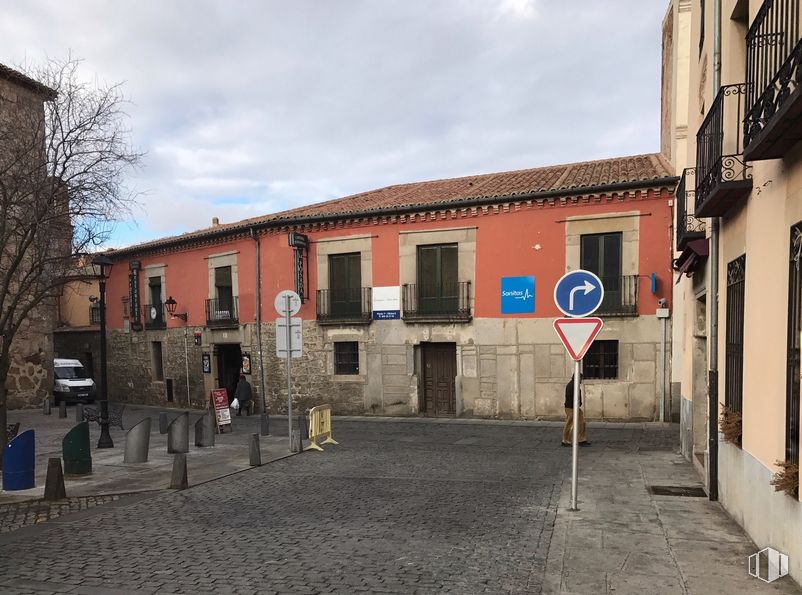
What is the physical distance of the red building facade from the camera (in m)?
15.8

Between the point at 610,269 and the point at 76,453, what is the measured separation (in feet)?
44.4

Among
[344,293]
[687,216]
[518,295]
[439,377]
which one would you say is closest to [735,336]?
[687,216]

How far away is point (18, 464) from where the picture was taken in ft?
27.2

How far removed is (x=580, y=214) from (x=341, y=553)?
1303cm

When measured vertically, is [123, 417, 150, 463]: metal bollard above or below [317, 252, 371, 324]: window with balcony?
below

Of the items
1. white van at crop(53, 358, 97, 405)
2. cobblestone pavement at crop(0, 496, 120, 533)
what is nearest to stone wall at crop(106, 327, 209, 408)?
white van at crop(53, 358, 97, 405)

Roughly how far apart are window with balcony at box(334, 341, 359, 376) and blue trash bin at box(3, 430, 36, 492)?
11.3 metres

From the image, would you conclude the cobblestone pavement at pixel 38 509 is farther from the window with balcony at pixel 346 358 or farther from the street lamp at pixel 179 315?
the street lamp at pixel 179 315

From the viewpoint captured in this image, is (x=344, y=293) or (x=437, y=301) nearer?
(x=437, y=301)

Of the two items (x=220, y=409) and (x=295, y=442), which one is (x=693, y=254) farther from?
(x=220, y=409)

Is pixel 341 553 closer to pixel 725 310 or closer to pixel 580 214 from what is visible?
pixel 725 310

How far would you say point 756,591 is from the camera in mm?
4512

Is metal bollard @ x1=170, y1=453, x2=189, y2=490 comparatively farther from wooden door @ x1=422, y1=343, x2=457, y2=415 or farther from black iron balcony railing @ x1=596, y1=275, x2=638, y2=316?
black iron balcony railing @ x1=596, y1=275, x2=638, y2=316

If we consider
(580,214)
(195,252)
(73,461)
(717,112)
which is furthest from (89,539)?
(195,252)
